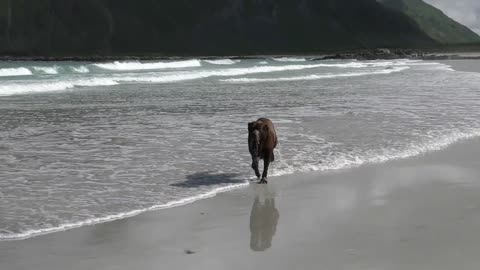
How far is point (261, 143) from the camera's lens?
822 centimetres

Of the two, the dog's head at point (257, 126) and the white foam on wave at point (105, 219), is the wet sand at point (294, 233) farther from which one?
the dog's head at point (257, 126)

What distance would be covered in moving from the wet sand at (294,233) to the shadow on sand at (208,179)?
425mm

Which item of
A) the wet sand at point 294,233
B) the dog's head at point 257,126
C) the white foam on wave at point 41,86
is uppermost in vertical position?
the dog's head at point 257,126

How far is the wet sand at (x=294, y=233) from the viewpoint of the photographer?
17.1 feet

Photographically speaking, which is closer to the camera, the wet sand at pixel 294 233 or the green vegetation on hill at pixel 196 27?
the wet sand at pixel 294 233

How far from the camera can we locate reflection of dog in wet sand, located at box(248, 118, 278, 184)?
813 centimetres

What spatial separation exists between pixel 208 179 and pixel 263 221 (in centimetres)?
215

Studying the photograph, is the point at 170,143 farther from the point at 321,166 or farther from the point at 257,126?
the point at 257,126

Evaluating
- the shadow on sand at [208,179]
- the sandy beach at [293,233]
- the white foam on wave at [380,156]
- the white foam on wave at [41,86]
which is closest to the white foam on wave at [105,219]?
the sandy beach at [293,233]

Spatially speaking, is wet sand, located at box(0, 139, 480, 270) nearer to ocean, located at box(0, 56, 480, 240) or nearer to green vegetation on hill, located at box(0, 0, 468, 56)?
ocean, located at box(0, 56, 480, 240)

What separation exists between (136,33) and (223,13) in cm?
2416

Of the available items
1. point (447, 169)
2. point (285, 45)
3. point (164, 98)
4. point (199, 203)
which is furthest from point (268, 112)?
point (285, 45)

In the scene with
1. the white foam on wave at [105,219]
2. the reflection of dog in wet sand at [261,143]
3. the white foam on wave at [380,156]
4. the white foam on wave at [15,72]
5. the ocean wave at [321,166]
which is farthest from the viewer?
the white foam on wave at [15,72]

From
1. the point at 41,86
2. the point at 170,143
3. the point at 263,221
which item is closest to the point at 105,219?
the point at 263,221
